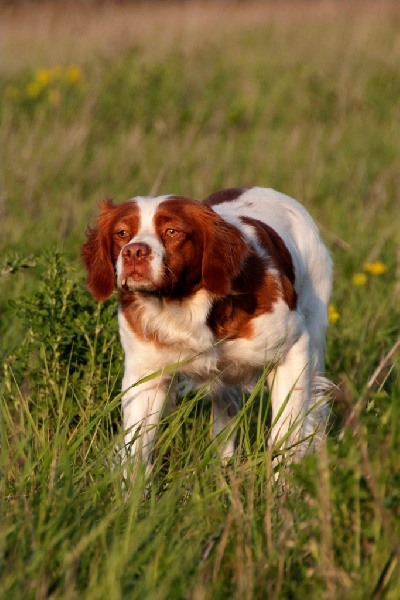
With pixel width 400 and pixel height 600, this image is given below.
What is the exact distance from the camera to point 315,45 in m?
11.5

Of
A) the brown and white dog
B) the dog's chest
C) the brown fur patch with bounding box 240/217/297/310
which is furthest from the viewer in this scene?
the brown fur patch with bounding box 240/217/297/310

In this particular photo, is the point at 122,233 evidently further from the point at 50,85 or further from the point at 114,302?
the point at 50,85

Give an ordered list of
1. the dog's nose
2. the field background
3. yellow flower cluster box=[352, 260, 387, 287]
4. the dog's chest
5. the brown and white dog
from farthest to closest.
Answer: yellow flower cluster box=[352, 260, 387, 287] < the dog's chest < the brown and white dog < the dog's nose < the field background

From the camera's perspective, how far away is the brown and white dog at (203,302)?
3.30m

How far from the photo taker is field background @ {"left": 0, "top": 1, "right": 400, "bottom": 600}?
7.59 feet

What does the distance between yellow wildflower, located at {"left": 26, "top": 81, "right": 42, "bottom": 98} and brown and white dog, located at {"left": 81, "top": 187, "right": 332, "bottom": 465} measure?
5038 millimetres

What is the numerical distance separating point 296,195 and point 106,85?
3202 millimetres

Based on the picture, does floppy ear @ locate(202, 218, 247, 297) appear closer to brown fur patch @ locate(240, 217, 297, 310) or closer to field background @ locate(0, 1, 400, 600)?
brown fur patch @ locate(240, 217, 297, 310)

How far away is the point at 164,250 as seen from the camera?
325 centimetres

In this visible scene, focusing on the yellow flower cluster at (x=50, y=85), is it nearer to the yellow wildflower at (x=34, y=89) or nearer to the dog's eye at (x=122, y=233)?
the yellow wildflower at (x=34, y=89)

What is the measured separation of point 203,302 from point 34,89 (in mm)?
5641

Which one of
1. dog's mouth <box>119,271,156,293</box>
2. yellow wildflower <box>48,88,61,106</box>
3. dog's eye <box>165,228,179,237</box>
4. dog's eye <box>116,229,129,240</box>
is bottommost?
yellow wildflower <box>48,88,61,106</box>

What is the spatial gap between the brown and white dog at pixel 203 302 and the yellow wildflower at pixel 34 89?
5038 millimetres

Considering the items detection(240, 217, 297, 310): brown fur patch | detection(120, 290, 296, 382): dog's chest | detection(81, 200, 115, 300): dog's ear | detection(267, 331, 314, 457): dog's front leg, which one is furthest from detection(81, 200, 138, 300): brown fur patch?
detection(267, 331, 314, 457): dog's front leg
